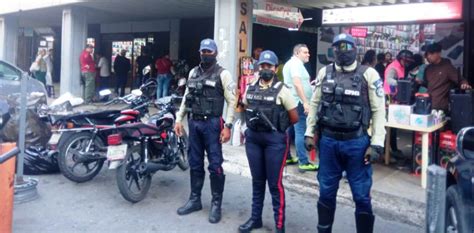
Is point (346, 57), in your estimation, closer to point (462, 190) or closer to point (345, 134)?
point (345, 134)

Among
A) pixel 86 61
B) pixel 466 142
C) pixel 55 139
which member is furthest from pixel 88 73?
pixel 466 142

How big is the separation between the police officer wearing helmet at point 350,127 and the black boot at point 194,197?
1.52 metres

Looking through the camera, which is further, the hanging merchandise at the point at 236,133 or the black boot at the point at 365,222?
the hanging merchandise at the point at 236,133

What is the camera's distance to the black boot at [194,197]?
496 centimetres

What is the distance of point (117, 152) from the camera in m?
5.08

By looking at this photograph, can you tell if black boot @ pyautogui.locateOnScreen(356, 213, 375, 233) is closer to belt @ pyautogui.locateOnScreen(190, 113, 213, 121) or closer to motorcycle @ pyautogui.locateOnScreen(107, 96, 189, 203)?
belt @ pyautogui.locateOnScreen(190, 113, 213, 121)

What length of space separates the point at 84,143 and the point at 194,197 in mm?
1833

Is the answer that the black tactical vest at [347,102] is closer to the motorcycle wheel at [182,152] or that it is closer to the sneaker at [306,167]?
the sneaker at [306,167]

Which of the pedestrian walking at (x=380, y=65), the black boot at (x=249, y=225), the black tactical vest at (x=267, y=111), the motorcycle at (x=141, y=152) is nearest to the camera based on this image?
the black tactical vest at (x=267, y=111)

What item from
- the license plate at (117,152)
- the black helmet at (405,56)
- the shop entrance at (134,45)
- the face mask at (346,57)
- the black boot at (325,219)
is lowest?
the black boot at (325,219)

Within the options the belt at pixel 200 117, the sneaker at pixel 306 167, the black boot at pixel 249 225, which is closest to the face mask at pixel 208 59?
the belt at pixel 200 117

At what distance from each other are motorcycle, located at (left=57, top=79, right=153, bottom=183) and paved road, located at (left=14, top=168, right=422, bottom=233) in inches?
7.7

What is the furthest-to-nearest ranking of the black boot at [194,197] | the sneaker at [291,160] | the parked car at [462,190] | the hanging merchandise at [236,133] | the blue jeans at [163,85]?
1. the blue jeans at [163,85]
2. the hanging merchandise at [236,133]
3. the sneaker at [291,160]
4. the black boot at [194,197]
5. the parked car at [462,190]

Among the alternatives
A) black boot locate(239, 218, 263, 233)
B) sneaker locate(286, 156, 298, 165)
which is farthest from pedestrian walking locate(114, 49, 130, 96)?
black boot locate(239, 218, 263, 233)
